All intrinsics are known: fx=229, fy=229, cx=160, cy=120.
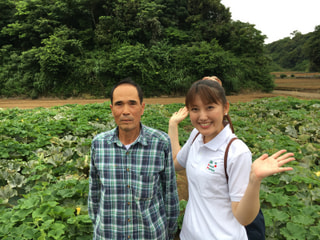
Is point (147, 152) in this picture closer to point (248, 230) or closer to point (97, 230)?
point (97, 230)

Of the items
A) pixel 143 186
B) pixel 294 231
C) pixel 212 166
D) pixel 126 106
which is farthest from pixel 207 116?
pixel 294 231

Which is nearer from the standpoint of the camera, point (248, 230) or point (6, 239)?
point (248, 230)

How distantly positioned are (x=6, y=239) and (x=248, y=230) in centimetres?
234

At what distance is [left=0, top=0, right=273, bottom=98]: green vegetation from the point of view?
21.2 meters

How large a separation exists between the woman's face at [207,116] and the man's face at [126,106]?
1.26 ft

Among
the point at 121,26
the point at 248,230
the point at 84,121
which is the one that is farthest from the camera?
the point at 121,26

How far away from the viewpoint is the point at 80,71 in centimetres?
2119

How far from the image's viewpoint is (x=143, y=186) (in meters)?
1.59

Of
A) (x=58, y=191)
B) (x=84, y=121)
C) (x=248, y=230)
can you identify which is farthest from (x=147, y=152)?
(x=84, y=121)

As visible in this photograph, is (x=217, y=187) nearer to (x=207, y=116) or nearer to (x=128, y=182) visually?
(x=207, y=116)

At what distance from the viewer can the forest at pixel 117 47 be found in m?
21.2

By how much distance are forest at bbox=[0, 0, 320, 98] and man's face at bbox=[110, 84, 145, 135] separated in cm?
1963

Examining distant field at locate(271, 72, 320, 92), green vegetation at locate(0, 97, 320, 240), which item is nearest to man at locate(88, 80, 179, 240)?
green vegetation at locate(0, 97, 320, 240)

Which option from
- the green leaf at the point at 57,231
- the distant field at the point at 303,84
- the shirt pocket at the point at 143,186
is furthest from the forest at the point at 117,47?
the shirt pocket at the point at 143,186
